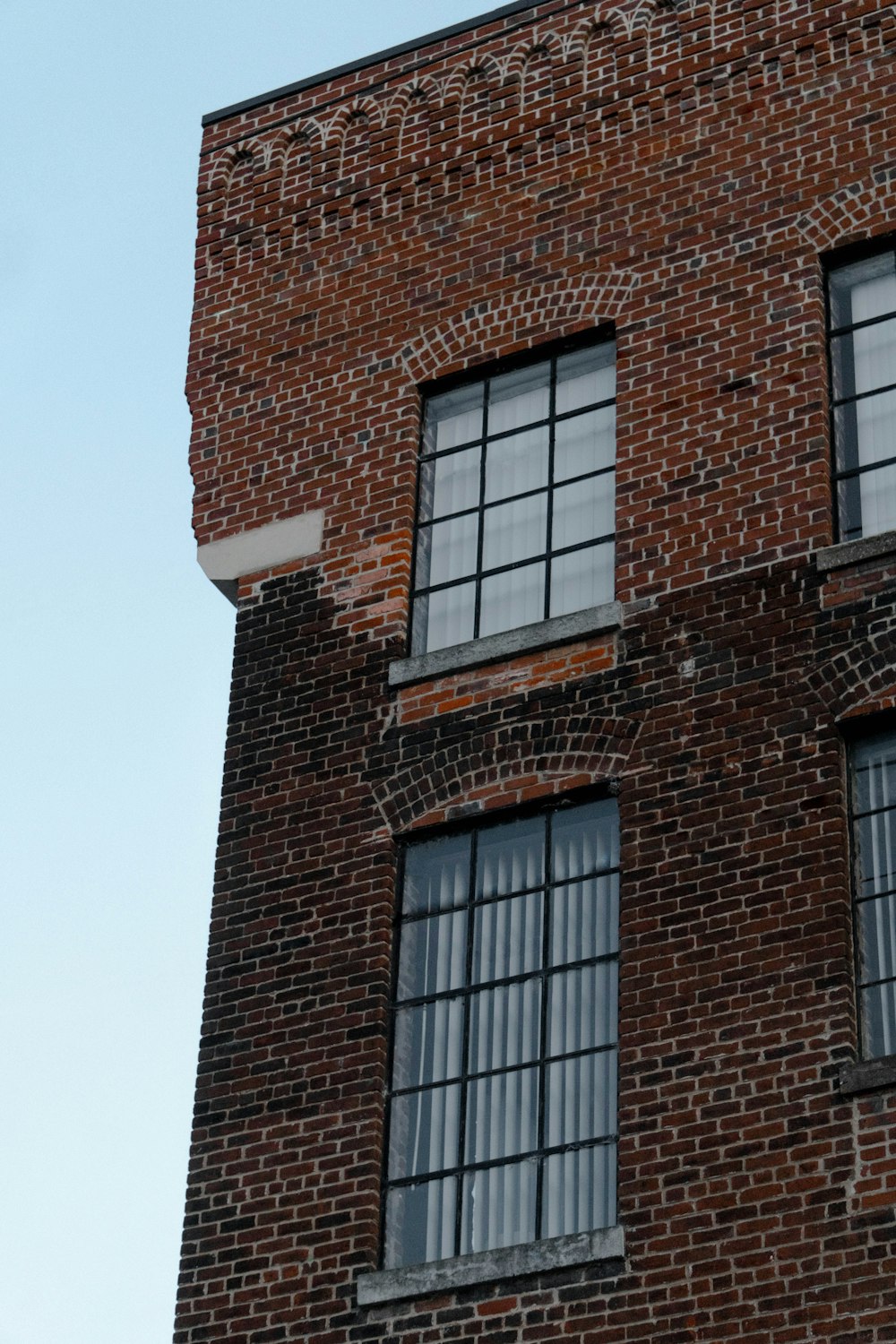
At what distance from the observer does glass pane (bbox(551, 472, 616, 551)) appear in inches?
697

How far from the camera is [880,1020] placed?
1480 centimetres

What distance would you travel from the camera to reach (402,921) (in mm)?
16594

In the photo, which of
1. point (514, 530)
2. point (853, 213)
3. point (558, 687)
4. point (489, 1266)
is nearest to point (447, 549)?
point (514, 530)

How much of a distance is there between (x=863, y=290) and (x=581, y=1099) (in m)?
5.89

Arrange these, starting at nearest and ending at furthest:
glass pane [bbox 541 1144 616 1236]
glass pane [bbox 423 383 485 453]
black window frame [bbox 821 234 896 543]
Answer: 1. glass pane [bbox 541 1144 616 1236]
2. black window frame [bbox 821 234 896 543]
3. glass pane [bbox 423 383 485 453]

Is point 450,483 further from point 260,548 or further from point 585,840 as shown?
point 585,840

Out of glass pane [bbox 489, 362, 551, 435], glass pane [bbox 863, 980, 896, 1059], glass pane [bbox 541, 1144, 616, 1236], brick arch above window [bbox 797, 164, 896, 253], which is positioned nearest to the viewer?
glass pane [bbox 863, 980, 896, 1059]

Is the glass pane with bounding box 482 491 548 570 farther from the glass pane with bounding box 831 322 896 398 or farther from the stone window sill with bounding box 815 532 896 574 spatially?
the stone window sill with bounding box 815 532 896 574

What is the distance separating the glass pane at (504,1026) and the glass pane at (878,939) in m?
2.06

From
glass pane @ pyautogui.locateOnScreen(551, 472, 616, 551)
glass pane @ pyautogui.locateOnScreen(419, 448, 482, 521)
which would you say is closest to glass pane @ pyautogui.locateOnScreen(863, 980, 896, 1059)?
glass pane @ pyautogui.locateOnScreen(551, 472, 616, 551)

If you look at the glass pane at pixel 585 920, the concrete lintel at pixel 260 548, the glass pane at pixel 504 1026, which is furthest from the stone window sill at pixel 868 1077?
the concrete lintel at pixel 260 548

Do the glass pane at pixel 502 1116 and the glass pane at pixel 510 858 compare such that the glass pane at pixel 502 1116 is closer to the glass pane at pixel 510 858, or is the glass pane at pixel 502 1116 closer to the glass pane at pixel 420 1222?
the glass pane at pixel 420 1222

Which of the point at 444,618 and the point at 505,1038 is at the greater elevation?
the point at 444,618

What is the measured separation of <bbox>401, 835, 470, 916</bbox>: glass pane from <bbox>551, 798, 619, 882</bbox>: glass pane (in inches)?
25.0
